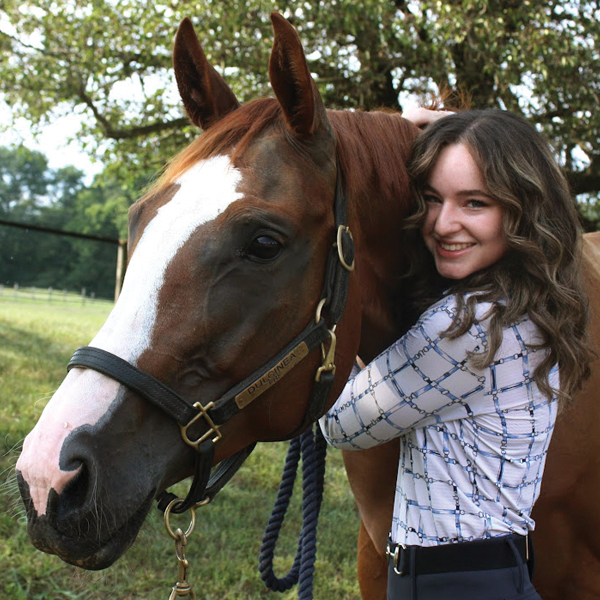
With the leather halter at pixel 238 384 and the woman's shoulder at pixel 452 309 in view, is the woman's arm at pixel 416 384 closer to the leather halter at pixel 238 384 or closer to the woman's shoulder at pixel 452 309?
the woman's shoulder at pixel 452 309

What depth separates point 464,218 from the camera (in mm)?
1685

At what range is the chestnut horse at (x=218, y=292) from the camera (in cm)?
122

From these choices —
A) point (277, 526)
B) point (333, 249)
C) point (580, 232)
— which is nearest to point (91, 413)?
point (333, 249)

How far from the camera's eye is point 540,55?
19.7ft

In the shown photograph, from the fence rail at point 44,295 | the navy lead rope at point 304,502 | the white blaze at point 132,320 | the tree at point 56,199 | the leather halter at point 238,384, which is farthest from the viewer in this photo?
the tree at point 56,199

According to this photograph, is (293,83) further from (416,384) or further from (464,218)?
(416,384)

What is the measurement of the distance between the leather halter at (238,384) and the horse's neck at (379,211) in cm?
13

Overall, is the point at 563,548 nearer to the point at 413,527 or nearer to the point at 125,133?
the point at 413,527

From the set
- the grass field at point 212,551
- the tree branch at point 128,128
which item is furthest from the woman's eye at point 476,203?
the tree branch at point 128,128

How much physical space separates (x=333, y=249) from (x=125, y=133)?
8.41 meters

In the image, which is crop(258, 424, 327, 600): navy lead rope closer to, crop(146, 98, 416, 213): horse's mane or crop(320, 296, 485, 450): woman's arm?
crop(320, 296, 485, 450): woman's arm

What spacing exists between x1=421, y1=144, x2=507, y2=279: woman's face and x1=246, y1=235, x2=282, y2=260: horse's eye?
1.75ft

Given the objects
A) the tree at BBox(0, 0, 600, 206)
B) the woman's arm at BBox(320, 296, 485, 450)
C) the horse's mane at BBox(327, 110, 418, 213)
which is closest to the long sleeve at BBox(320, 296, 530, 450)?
the woman's arm at BBox(320, 296, 485, 450)

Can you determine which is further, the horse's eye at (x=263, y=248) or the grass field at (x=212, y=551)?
the grass field at (x=212, y=551)
